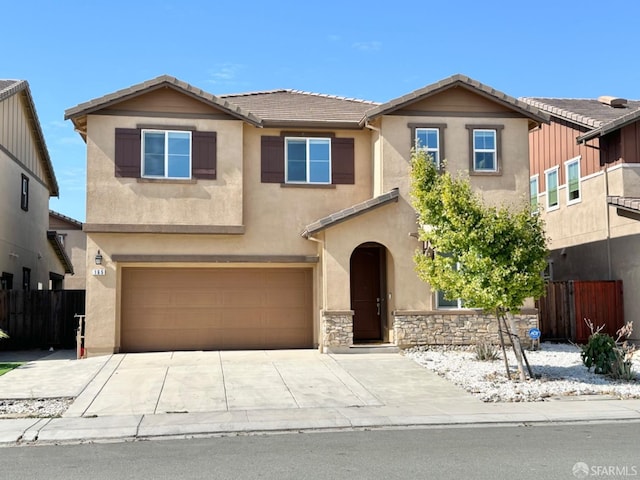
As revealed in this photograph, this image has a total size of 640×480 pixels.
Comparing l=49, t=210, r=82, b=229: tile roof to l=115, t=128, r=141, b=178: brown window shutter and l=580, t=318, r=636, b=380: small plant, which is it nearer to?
l=115, t=128, r=141, b=178: brown window shutter

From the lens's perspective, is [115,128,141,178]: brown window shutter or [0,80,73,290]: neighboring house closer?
[115,128,141,178]: brown window shutter

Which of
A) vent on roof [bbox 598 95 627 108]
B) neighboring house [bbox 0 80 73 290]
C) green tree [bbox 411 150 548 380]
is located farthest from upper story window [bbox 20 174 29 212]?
vent on roof [bbox 598 95 627 108]

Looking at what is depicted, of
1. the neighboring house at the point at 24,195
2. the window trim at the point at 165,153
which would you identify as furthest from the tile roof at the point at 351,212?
the neighboring house at the point at 24,195

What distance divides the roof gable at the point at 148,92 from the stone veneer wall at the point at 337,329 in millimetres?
5487

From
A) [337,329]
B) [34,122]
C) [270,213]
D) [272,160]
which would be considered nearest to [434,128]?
[272,160]

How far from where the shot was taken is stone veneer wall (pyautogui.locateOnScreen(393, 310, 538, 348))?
1797cm

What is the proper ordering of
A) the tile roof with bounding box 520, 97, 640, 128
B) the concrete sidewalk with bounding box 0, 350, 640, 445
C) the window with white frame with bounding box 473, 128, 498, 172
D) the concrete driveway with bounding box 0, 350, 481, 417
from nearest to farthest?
the concrete sidewalk with bounding box 0, 350, 640, 445 → the concrete driveway with bounding box 0, 350, 481, 417 → the window with white frame with bounding box 473, 128, 498, 172 → the tile roof with bounding box 520, 97, 640, 128

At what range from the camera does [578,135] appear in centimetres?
2247

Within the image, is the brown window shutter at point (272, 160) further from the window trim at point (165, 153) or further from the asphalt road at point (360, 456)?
the asphalt road at point (360, 456)

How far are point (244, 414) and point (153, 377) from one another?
403 centimetres

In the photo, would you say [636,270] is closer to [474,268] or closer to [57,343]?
[474,268]

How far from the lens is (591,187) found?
71.1 feet

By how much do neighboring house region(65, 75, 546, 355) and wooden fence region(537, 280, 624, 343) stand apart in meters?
1.63

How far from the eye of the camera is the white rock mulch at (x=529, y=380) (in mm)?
12938
